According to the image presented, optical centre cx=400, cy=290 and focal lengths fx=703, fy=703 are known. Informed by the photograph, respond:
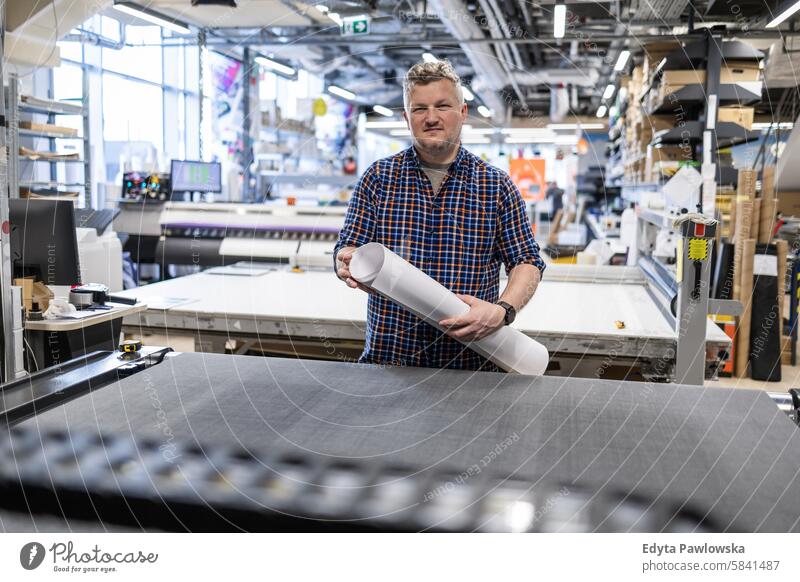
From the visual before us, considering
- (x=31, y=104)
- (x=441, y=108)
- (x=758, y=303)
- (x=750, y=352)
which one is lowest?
(x=750, y=352)

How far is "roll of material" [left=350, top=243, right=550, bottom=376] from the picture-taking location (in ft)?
5.18

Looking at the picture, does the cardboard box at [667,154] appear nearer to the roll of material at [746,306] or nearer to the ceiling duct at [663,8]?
the roll of material at [746,306]

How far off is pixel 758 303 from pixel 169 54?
35.4 feet

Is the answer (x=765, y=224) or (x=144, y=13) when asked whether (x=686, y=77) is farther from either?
(x=144, y=13)

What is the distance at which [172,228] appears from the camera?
731cm

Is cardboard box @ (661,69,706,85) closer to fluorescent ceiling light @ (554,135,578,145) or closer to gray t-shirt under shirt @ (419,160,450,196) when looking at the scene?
gray t-shirt under shirt @ (419,160,450,196)

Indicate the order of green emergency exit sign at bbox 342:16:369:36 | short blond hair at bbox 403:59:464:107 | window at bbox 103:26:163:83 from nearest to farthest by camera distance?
1. short blond hair at bbox 403:59:464:107
2. green emergency exit sign at bbox 342:16:369:36
3. window at bbox 103:26:163:83

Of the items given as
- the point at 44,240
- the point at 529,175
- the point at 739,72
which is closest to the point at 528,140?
the point at 529,175

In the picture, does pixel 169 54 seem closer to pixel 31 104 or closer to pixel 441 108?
pixel 31 104

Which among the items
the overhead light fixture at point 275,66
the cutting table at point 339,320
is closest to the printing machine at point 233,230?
the cutting table at point 339,320

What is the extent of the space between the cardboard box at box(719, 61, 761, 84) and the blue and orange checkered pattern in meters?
4.36

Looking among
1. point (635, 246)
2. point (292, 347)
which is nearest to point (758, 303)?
point (635, 246)

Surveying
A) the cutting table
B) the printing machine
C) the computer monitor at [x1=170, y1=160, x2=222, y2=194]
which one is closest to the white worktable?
the cutting table

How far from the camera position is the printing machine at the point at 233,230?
614 centimetres
